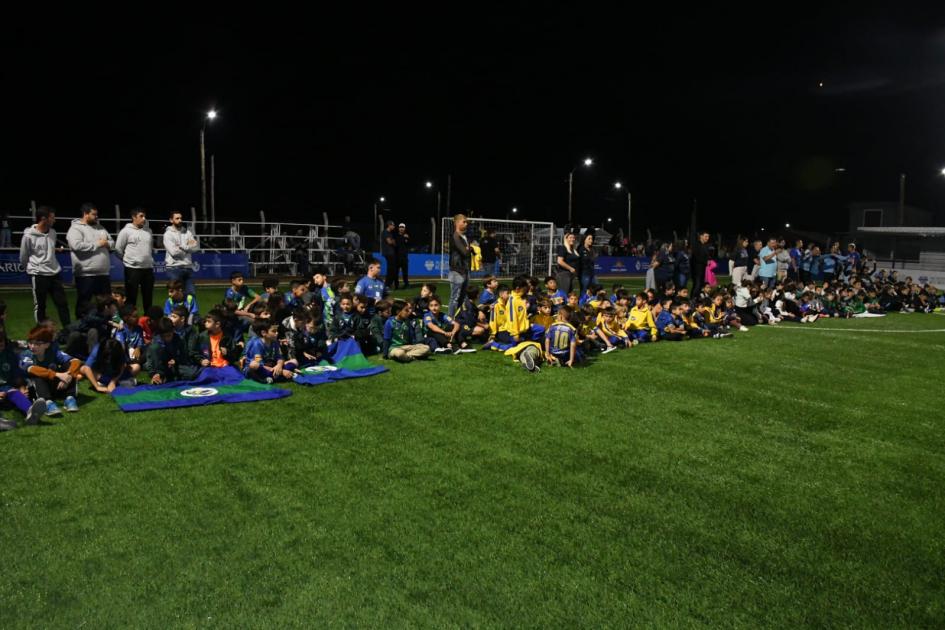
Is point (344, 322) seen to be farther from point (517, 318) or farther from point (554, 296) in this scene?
point (554, 296)

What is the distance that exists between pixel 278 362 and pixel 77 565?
4240mm

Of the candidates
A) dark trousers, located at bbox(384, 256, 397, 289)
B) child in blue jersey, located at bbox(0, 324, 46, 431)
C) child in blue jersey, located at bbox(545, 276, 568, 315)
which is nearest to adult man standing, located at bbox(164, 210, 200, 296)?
child in blue jersey, located at bbox(0, 324, 46, 431)

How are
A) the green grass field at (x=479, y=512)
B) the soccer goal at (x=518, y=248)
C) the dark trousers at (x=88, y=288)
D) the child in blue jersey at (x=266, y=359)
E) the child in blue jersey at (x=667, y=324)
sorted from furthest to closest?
the soccer goal at (x=518, y=248)
the child in blue jersey at (x=667, y=324)
the dark trousers at (x=88, y=288)
the child in blue jersey at (x=266, y=359)
the green grass field at (x=479, y=512)

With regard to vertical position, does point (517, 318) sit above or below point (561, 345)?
above

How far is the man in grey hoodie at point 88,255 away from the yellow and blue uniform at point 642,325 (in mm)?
8143

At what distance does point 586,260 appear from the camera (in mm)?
13164

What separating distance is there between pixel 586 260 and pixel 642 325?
7.79 ft

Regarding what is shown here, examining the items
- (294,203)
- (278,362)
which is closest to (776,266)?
(278,362)

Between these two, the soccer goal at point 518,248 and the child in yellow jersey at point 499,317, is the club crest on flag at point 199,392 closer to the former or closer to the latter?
the child in yellow jersey at point 499,317

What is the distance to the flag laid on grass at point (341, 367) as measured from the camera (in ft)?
24.8

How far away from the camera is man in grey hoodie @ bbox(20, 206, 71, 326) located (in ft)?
27.8

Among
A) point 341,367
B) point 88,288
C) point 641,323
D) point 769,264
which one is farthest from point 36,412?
point 769,264

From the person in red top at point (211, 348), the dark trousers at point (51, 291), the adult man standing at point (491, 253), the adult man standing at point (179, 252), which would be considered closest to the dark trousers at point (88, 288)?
the dark trousers at point (51, 291)

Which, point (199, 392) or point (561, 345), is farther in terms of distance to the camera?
point (561, 345)
